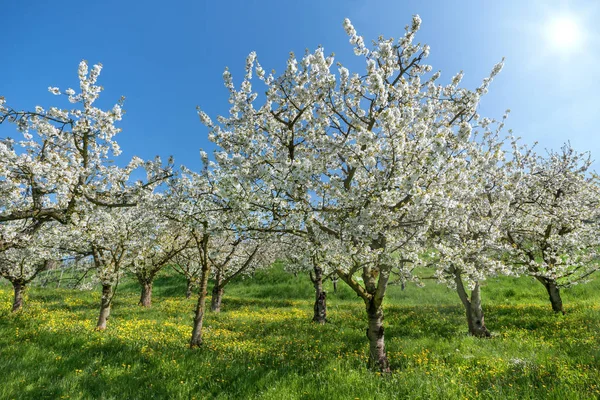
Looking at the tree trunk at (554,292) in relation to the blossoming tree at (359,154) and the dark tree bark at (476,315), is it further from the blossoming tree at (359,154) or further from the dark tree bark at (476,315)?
the blossoming tree at (359,154)

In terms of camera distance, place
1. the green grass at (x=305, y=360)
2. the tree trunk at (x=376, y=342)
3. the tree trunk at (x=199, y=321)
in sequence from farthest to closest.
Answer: the tree trunk at (x=199, y=321)
the tree trunk at (x=376, y=342)
the green grass at (x=305, y=360)

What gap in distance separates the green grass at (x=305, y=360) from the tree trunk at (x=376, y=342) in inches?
17.3

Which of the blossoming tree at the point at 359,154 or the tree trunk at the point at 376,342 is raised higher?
the blossoming tree at the point at 359,154

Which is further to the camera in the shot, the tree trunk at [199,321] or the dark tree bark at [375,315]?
the tree trunk at [199,321]

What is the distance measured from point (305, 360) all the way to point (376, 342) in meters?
2.41

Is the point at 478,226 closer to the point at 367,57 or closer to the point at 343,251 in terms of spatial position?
the point at 343,251

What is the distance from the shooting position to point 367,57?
8883mm

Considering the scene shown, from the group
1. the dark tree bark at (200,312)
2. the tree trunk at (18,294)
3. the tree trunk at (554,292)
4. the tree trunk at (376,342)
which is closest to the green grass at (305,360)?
the tree trunk at (376,342)

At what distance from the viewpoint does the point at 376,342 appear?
905 cm

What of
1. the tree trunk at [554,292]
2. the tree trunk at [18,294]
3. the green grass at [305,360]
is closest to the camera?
the green grass at [305,360]

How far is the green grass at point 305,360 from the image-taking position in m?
6.93

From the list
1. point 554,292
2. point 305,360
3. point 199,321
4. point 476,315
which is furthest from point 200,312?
point 554,292

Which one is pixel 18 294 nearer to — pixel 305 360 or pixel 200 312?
pixel 200 312

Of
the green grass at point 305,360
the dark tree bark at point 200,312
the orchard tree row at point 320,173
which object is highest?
the orchard tree row at point 320,173
